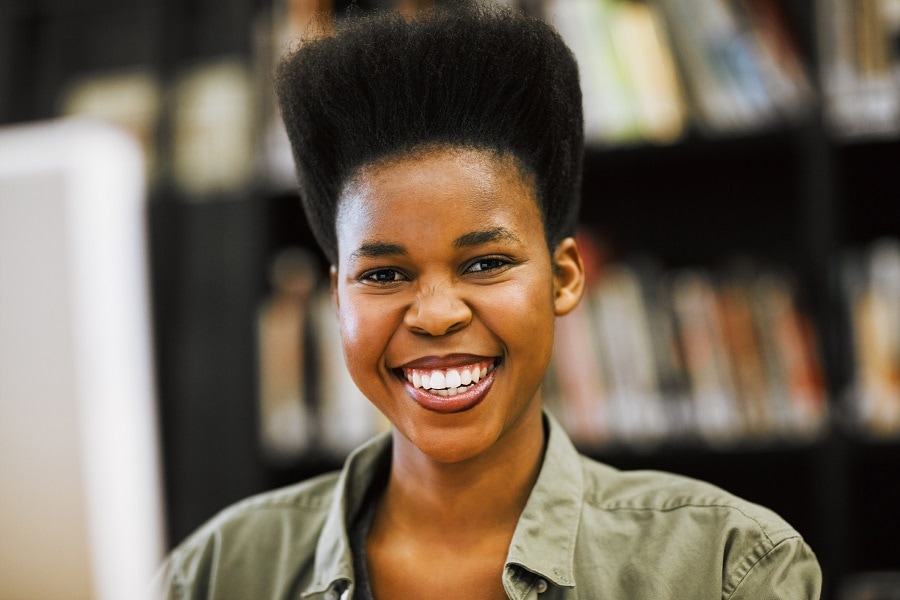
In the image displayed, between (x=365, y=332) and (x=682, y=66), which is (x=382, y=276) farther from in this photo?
(x=682, y=66)

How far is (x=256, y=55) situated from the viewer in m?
2.10

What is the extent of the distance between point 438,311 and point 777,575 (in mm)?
419

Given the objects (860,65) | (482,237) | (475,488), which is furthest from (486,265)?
(860,65)

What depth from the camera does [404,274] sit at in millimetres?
961

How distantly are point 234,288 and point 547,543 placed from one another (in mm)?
1332

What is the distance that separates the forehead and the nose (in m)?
0.06

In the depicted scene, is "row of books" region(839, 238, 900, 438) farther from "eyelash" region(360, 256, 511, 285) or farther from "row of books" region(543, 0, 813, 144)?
"eyelash" region(360, 256, 511, 285)

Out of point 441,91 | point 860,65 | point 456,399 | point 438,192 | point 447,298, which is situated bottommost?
point 456,399

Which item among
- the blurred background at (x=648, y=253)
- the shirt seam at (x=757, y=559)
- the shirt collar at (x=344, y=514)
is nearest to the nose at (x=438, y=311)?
the shirt collar at (x=344, y=514)

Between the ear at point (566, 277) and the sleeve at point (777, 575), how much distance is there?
323 millimetres

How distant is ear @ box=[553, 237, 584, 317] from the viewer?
1.05 meters

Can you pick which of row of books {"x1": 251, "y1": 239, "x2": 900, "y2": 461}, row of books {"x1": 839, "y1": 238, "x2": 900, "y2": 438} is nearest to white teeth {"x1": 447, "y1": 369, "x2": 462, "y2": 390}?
row of books {"x1": 251, "y1": 239, "x2": 900, "y2": 461}

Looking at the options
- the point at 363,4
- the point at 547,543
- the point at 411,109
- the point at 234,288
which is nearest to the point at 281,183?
the point at 234,288

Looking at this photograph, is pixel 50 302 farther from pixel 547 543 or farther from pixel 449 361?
pixel 547 543
